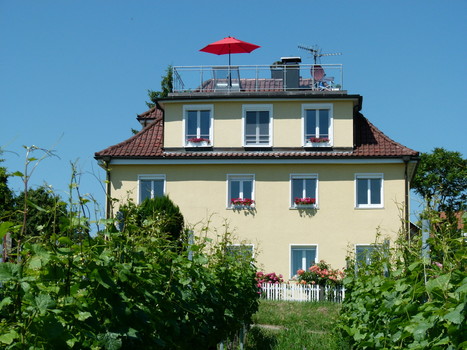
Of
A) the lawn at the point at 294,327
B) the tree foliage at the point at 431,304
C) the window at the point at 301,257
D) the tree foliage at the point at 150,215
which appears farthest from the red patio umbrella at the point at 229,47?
the tree foliage at the point at 431,304

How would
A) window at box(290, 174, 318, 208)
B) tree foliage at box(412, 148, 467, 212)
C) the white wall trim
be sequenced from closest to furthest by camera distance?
the white wall trim → window at box(290, 174, 318, 208) → tree foliage at box(412, 148, 467, 212)

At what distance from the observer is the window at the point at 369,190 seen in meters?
29.4

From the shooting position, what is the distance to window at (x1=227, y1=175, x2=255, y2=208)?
2988 cm

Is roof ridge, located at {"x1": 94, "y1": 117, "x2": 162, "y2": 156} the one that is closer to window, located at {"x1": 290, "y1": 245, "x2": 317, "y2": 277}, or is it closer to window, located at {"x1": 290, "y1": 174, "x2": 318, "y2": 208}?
window, located at {"x1": 290, "y1": 174, "x2": 318, "y2": 208}

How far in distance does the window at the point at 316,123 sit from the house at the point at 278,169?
0.14 ft

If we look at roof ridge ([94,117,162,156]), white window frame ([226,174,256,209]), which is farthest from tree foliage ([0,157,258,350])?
roof ridge ([94,117,162,156])

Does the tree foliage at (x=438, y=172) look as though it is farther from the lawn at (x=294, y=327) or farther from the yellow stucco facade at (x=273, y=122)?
the lawn at (x=294, y=327)

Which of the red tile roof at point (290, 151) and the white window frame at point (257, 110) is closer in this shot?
the red tile roof at point (290, 151)

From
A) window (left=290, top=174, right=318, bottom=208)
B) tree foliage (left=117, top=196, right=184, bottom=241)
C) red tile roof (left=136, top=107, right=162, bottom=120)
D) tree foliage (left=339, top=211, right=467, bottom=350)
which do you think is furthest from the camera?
red tile roof (left=136, top=107, right=162, bottom=120)

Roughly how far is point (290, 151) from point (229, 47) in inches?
252

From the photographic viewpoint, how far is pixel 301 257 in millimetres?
29469

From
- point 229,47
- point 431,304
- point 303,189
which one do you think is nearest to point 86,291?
point 431,304

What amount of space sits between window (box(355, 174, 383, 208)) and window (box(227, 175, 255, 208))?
4.29m

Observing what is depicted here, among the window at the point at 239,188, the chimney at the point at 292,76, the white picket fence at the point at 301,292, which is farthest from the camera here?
the chimney at the point at 292,76
